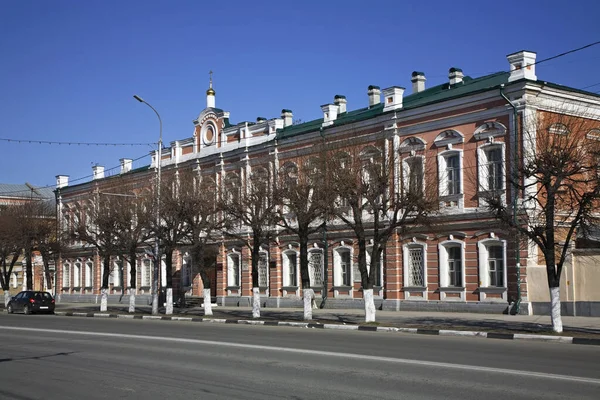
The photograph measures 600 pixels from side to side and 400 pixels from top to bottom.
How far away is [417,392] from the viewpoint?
10352mm

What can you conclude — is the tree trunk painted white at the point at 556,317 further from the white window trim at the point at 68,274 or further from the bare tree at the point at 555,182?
the white window trim at the point at 68,274

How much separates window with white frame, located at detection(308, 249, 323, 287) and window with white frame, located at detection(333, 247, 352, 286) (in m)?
1.10

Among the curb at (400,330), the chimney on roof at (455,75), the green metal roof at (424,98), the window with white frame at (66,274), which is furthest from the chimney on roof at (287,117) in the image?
the window with white frame at (66,274)

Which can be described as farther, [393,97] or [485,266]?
[393,97]

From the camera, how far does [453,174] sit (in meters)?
30.0

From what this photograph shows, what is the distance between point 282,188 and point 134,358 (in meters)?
14.3

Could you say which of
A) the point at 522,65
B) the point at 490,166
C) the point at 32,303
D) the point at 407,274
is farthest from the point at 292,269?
the point at 522,65

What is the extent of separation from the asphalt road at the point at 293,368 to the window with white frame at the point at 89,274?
1378 inches

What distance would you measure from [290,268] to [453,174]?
1184cm

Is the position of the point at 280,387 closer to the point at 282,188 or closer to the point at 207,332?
the point at 207,332

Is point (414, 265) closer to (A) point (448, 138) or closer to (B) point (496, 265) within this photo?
(B) point (496, 265)

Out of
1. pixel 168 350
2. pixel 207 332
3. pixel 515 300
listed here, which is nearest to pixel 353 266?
pixel 515 300

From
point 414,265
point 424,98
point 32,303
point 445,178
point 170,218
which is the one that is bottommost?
point 32,303

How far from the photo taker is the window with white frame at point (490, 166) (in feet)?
92.4
